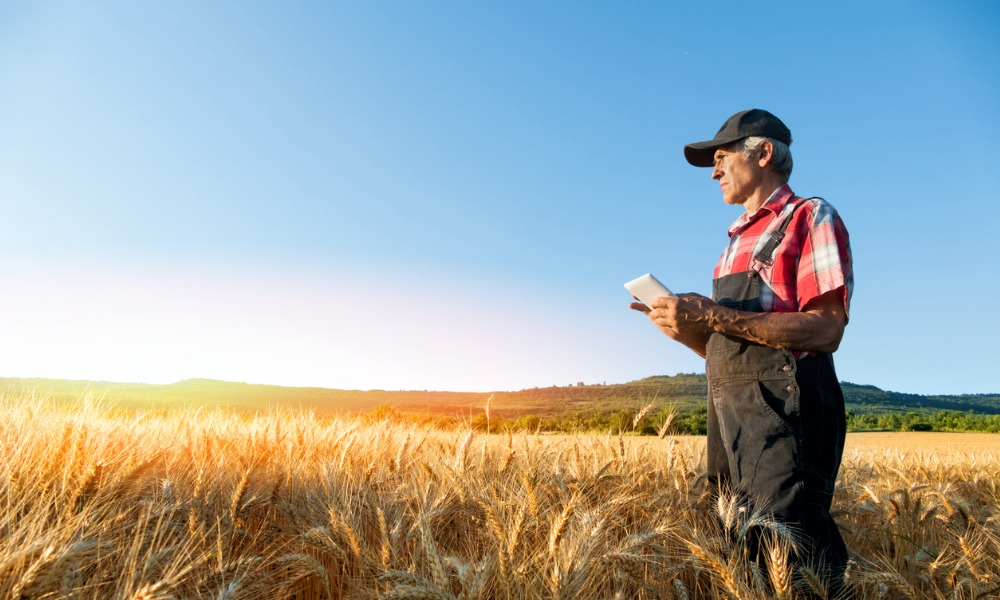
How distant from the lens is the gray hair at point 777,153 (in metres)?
2.86

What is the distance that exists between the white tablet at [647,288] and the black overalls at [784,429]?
0.92 ft

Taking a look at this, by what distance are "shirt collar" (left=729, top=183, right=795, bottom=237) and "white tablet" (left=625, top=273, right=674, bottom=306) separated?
57cm

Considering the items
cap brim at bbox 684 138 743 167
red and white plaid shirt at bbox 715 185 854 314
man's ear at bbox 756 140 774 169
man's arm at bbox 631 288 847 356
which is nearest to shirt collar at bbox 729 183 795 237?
red and white plaid shirt at bbox 715 185 854 314

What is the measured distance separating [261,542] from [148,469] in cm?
85

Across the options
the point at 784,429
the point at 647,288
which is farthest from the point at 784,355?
the point at 647,288

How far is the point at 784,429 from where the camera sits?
236cm

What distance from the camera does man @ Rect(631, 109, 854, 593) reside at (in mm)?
2361

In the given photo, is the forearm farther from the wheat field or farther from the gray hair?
the gray hair

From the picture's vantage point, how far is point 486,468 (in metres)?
3.97

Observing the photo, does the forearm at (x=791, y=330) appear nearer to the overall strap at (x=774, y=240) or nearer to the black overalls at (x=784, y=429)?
the black overalls at (x=784, y=429)

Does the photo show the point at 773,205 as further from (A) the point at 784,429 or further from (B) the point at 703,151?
(A) the point at 784,429

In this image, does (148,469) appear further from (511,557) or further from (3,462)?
(511,557)

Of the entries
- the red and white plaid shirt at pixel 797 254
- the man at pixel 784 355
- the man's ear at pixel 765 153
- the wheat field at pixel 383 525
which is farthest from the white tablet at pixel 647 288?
the wheat field at pixel 383 525

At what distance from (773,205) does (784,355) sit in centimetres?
73
